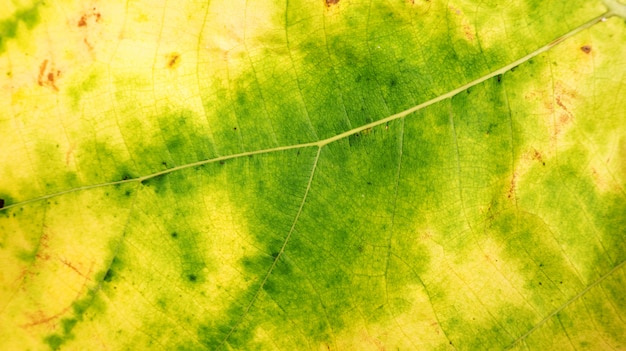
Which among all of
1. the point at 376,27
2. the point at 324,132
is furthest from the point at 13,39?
the point at 376,27

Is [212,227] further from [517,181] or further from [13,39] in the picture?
[517,181]

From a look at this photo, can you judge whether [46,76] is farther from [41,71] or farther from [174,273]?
[174,273]

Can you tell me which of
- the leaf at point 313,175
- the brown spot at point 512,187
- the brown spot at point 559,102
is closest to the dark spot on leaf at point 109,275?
the leaf at point 313,175

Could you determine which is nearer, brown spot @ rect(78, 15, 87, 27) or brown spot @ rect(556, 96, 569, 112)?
brown spot @ rect(78, 15, 87, 27)

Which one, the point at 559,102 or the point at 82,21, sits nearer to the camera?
the point at 82,21

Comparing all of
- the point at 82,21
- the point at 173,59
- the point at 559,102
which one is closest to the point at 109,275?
the point at 173,59

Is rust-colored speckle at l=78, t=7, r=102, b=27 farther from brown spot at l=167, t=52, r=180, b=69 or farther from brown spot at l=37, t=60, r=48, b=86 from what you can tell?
brown spot at l=167, t=52, r=180, b=69

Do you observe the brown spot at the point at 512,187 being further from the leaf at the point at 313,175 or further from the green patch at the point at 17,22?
the green patch at the point at 17,22

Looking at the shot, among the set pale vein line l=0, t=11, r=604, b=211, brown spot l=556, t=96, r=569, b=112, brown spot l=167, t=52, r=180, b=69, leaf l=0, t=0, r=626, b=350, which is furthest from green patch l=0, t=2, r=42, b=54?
brown spot l=556, t=96, r=569, b=112

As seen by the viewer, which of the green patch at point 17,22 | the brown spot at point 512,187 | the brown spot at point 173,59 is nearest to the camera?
the green patch at point 17,22
